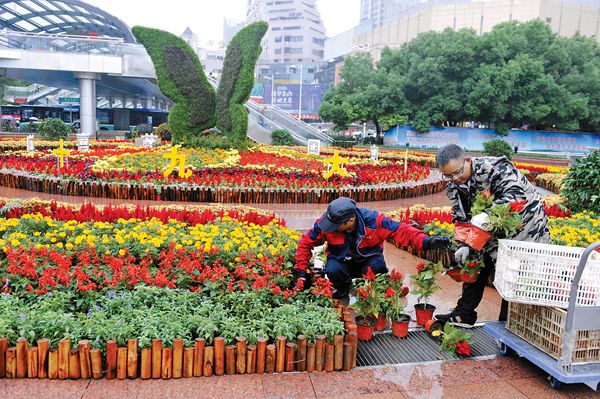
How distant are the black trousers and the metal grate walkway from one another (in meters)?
0.21

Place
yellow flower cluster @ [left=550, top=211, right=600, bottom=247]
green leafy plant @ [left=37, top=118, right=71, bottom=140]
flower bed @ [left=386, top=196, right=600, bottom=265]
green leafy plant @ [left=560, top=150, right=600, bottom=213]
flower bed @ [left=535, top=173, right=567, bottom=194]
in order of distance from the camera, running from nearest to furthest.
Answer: yellow flower cluster @ [left=550, top=211, right=600, bottom=247] → flower bed @ [left=386, top=196, right=600, bottom=265] → green leafy plant @ [left=560, top=150, right=600, bottom=213] → flower bed @ [left=535, top=173, right=567, bottom=194] → green leafy plant @ [left=37, top=118, right=71, bottom=140]

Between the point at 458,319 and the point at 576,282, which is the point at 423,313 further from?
the point at 576,282

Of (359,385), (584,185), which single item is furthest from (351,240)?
(584,185)

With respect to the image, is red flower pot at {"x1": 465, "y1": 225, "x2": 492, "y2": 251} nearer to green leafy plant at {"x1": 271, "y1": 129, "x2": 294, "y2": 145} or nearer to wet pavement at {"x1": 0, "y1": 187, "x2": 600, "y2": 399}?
wet pavement at {"x1": 0, "y1": 187, "x2": 600, "y2": 399}

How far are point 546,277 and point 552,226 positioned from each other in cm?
397

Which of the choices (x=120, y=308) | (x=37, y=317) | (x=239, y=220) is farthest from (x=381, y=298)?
(x=239, y=220)

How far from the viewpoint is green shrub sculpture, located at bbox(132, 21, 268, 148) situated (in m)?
16.8

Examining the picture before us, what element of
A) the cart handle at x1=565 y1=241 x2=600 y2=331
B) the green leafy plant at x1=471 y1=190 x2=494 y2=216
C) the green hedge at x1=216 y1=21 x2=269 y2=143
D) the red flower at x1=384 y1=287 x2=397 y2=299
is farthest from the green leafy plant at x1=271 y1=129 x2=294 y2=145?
the cart handle at x1=565 y1=241 x2=600 y2=331

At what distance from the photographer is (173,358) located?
3.24 m

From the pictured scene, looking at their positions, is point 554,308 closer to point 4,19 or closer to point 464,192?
point 464,192

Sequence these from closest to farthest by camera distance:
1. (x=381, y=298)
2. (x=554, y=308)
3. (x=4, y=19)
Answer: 1. (x=554, y=308)
2. (x=381, y=298)
3. (x=4, y=19)

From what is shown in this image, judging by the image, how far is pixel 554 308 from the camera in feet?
10.6

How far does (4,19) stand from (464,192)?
1810 inches

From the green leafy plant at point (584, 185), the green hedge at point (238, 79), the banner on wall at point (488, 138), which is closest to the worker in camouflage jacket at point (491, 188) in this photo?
the green leafy plant at point (584, 185)
